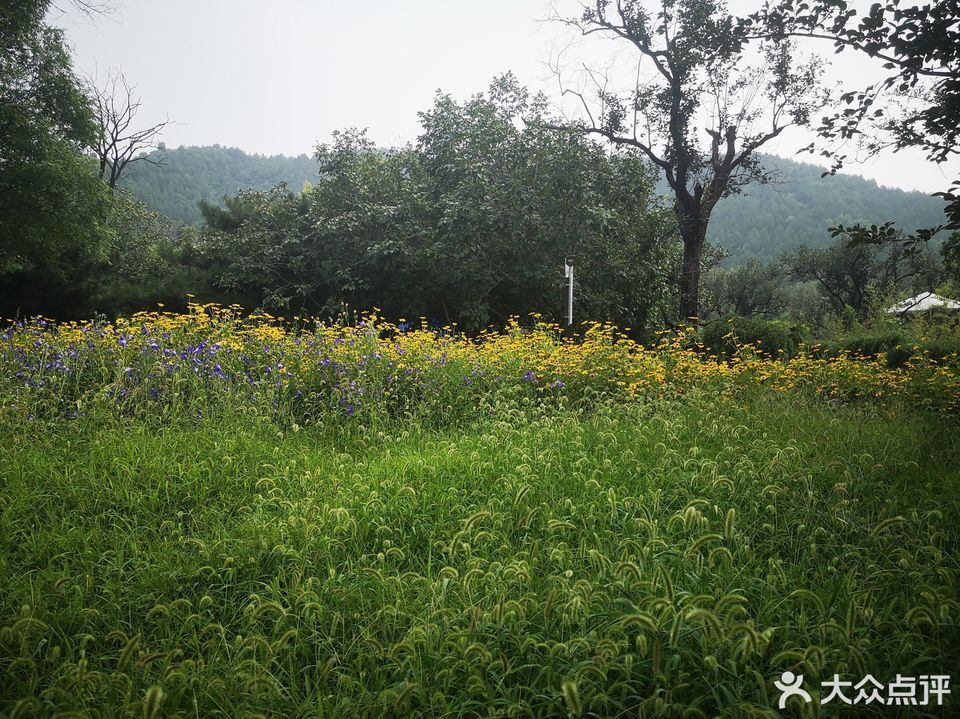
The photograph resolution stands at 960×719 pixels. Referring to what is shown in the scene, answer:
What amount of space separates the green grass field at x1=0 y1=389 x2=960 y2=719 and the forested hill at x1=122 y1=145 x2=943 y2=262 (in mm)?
38923

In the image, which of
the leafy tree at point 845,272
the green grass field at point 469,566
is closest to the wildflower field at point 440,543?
the green grass field at point 469,566

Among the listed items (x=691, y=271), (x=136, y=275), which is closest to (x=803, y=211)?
(x=691, y=271)

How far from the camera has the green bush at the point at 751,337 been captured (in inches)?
415

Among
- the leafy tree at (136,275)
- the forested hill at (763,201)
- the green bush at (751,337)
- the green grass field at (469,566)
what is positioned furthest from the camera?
the forested hill at (763,201)

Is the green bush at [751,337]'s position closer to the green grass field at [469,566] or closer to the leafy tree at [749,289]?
the green grass field at [469,566]

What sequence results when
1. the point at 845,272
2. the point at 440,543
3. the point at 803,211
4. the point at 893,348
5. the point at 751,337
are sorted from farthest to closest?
the point at 803,211 → the point at 845,272 → the point at 751,337 → the point at 893,348 → the point at 440,543

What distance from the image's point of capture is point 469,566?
268 centimetres

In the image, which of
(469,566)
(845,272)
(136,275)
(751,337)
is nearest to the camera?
(469,566)

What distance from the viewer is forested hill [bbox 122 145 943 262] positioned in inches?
1578

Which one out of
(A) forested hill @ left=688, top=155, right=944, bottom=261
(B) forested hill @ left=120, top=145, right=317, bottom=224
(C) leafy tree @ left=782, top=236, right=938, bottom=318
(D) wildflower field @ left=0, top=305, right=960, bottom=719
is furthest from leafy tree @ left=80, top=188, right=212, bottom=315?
(A) forested hill @ left=688, top=155, right=944, bottom=261

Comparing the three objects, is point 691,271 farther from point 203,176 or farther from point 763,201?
point 203,176

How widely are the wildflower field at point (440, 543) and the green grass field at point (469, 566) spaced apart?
0.02 meters

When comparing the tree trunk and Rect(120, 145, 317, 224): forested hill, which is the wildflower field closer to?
the tree trunk

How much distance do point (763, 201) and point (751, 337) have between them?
38890 mm
